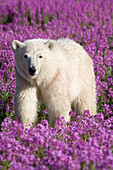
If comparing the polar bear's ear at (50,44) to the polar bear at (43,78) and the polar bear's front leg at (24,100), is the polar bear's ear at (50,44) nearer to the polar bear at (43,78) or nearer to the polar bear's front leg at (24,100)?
the polar bear at (43,78)

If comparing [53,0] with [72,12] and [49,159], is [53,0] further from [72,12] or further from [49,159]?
[49,159]

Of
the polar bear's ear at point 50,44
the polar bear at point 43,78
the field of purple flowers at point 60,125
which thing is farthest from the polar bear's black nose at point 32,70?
the field of purple flowers at point 60,125

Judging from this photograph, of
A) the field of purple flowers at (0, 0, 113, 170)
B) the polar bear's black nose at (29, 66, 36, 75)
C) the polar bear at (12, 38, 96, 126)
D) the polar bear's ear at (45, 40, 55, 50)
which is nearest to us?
the field of purple flowers at (0, 0, 113, 170)

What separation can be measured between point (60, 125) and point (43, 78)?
0.90 meters

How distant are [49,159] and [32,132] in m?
0.46

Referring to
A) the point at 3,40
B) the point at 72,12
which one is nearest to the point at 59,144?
the point at 3,40

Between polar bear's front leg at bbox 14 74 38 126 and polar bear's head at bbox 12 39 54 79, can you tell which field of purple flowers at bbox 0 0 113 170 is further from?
polar bear's head at bbox 12 39 54 79

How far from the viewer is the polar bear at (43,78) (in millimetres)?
3816

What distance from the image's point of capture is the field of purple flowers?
239 cm

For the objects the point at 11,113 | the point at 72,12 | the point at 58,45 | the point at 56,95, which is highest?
the point at 72,12

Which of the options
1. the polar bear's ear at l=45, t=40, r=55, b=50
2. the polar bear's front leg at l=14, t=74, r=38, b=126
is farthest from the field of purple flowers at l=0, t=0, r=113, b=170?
the polar bear's ear at l=45, t=40, r=55, b=50

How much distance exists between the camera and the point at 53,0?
12.8 meters

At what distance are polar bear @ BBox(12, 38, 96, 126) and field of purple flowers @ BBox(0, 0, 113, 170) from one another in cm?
24

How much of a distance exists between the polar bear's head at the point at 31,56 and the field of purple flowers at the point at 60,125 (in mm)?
678
